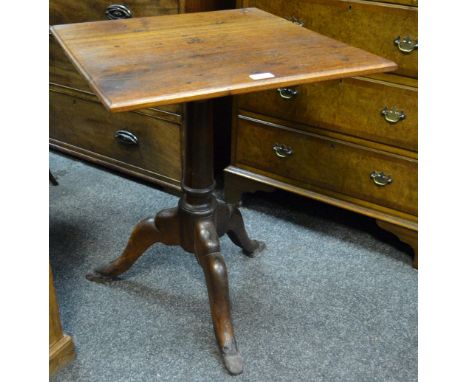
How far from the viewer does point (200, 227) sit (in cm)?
180

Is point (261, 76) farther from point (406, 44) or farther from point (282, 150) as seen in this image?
point (282, 150)

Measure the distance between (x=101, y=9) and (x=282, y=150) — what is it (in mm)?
908

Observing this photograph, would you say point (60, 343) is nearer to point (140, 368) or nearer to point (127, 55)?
point (140, 368)

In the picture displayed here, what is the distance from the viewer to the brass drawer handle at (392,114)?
194 cm

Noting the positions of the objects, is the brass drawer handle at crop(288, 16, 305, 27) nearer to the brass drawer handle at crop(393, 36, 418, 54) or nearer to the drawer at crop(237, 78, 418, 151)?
the drawer at crop(237, 78, 418, 151)

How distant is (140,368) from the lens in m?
1.64

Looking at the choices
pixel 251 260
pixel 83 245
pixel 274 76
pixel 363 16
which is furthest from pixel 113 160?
pixel 274 76

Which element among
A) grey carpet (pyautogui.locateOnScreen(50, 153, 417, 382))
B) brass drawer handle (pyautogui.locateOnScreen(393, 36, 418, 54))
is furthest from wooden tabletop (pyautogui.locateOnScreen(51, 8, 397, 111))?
grey carpet (pyautogui.locateOnScreen(50, 153, 417, 382))

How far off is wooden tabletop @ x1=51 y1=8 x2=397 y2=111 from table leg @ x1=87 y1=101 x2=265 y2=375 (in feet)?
0.71

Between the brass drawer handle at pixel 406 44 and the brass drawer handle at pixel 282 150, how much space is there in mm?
568

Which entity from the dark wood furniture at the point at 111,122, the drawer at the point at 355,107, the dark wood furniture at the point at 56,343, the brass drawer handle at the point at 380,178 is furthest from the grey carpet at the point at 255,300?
the drawer at the point at 355,107

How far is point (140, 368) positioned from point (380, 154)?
1078 millimetres

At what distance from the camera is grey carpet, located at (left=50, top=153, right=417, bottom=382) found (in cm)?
167

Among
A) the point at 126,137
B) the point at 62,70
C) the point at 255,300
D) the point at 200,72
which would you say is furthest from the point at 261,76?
the point at 62,70
